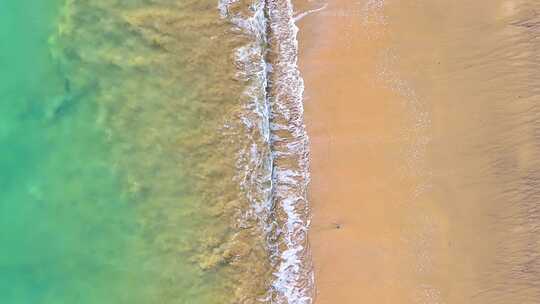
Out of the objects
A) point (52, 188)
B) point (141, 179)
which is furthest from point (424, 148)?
point (52, 188)

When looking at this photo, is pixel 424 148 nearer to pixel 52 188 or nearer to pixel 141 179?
pixel 141 179

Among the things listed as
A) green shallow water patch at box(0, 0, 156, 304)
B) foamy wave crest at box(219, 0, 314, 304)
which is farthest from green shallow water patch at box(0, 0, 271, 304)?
foamy wave crest at box(219, 0, 314, 304)

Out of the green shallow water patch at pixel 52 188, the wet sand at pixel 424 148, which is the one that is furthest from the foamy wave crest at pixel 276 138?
the green shallow water patch at pixel 52 188

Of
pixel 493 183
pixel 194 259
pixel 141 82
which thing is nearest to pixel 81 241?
pixel 194 259

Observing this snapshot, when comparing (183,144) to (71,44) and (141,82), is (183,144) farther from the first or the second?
(71,44)

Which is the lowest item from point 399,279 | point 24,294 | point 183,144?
point 399,279

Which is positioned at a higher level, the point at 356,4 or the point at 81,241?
the point at 356,4
